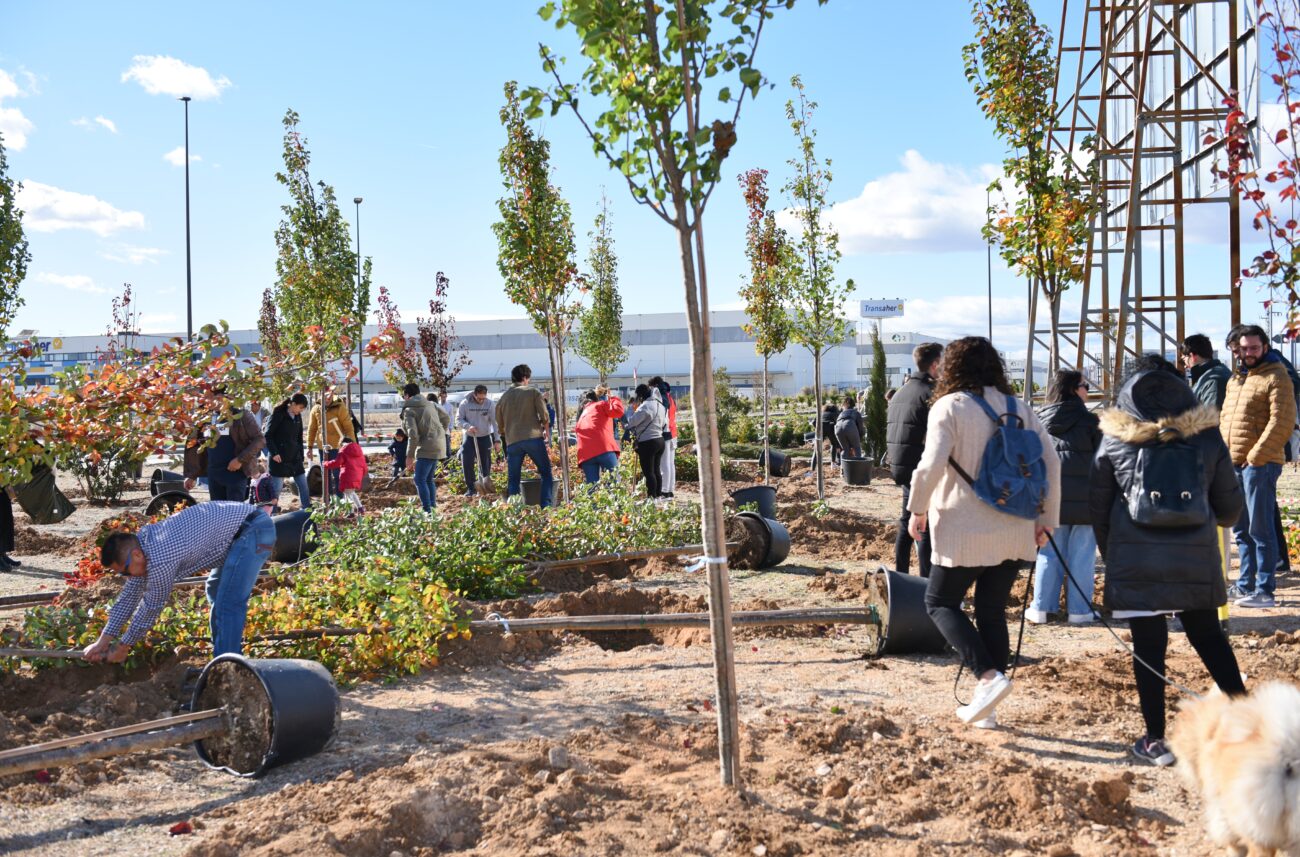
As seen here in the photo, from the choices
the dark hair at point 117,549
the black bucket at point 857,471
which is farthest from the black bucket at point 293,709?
the black bucket at point 857,471

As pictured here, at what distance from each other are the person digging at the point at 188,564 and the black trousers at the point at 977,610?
3496 mm

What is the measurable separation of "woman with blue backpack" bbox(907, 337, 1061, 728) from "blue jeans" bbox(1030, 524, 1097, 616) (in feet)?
7.60

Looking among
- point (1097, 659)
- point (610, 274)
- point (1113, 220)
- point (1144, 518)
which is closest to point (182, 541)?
point (1144, 518)

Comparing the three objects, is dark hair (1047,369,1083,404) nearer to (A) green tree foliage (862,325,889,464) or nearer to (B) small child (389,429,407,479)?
(B) small child (389,429,407,479)

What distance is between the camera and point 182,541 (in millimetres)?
5297

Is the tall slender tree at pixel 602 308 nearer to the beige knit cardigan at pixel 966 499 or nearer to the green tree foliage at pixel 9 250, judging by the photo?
the green tree foliage at pixel 9 250

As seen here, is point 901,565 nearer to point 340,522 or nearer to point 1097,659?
point 1097,659

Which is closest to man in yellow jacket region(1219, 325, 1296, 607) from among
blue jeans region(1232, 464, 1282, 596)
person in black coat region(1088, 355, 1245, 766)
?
blue jeans region(1232, 464, 1282, 596)

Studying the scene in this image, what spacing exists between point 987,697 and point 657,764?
1451 mm

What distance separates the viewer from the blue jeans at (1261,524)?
23.6 ft

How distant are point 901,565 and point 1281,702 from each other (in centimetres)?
432

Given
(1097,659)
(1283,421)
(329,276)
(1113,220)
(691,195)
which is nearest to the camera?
(691,195)

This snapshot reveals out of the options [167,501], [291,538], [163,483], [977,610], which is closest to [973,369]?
[977,610]

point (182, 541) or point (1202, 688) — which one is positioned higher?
point (182, 541)
